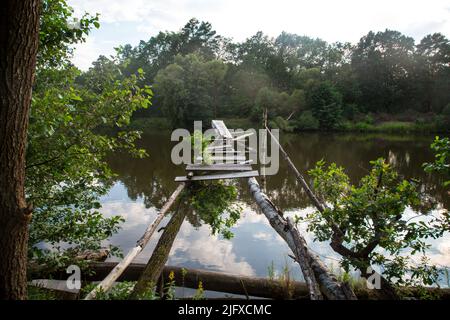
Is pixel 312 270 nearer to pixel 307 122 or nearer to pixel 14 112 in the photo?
pixel 14 112

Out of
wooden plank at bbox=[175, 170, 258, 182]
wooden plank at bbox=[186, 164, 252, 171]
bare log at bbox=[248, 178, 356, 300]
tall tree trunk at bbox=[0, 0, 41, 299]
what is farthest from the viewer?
wooden plank at bbox=[186, 164, 252, 171]

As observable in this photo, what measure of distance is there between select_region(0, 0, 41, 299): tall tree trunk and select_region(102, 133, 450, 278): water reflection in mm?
3974

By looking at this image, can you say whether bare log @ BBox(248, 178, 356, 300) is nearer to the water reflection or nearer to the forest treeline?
the water reflection

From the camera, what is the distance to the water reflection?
229 inches

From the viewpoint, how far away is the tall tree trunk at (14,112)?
5.57 feet

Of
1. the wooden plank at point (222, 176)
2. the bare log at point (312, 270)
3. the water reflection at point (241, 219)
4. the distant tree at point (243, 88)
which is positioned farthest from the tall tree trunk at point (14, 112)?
the distant tree at point (243, 88)

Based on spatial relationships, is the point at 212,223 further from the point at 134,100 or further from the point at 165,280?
the point at 134,100

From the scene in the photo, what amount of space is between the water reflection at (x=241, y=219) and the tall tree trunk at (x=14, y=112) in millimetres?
3974

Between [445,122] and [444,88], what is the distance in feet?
28.0

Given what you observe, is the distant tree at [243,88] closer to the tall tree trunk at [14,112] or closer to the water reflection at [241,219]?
the water reflection at [241,219]

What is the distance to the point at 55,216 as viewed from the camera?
10.7 feet

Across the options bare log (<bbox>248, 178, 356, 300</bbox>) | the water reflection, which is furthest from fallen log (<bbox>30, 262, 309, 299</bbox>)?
bare log (<bbox>248, 178, 356, 300</bbox>)
